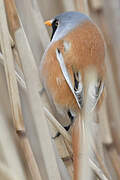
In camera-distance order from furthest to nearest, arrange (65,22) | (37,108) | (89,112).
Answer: (65,22) → (89,112) → (37,108)

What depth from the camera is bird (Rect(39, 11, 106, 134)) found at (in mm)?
1343

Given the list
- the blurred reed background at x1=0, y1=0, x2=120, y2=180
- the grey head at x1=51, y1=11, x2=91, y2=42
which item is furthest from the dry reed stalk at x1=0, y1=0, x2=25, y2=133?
the grey head at x1=51, y1=11, x2=91, y2=42

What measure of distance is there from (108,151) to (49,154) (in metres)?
0.79

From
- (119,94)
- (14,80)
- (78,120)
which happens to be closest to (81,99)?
(78,120)

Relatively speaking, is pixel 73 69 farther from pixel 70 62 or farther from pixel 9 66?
pixel 9 66

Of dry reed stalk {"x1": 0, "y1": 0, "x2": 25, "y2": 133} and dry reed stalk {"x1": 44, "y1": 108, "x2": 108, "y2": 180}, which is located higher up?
dry reed stalk {"x1": 0, "y1": 0, "x2": 25, "y2": 133}

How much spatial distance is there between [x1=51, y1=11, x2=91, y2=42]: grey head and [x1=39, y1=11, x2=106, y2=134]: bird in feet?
0.11

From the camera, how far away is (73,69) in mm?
1357

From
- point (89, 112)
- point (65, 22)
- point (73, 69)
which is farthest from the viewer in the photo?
point (65, 22)

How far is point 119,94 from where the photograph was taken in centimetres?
169

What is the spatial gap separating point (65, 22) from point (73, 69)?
291mm

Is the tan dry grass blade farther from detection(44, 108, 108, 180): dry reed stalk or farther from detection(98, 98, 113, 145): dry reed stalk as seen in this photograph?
detection(98, 98, 113, 145): dry reed stalk

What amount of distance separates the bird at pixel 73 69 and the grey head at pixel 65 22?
3cm

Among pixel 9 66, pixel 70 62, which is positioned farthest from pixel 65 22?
pixel 9 66
